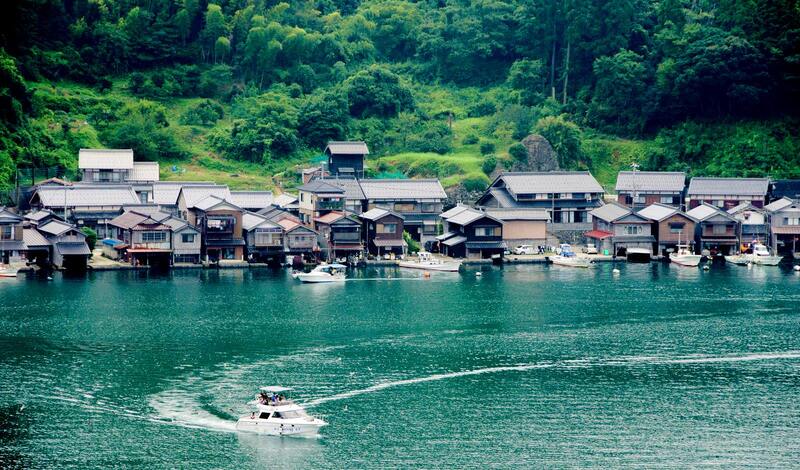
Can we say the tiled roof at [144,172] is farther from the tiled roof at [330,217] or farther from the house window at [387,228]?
the house window at [387,228]

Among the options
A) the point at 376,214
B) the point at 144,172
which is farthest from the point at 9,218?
the point at 376,214

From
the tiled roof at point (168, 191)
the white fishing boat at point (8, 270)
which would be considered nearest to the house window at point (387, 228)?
the tiled roof at point (168, 191)

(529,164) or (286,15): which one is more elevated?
(286,15)

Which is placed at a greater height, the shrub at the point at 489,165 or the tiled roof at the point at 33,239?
the shrub at the point at 489,165

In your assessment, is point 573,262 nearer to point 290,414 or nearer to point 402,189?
point 402,189

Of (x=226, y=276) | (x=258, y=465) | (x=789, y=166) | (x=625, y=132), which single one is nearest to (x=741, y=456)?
(x=258, y=465)

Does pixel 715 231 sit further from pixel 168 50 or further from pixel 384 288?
pixel 168 50
